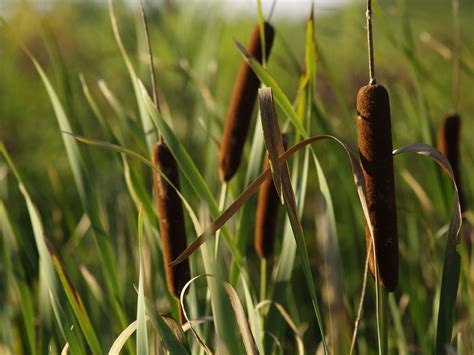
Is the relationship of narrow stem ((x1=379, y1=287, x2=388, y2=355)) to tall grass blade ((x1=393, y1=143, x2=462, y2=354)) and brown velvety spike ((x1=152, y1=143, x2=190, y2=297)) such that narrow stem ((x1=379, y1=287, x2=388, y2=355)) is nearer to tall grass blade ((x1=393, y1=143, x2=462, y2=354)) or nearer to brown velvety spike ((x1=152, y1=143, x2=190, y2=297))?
tall grass blade ((x1=393, y1=143, x2=462, y2=354))

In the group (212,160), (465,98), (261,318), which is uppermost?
(212,160)

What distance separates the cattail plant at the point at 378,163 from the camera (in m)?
0.77

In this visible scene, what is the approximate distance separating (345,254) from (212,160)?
3.39 feet

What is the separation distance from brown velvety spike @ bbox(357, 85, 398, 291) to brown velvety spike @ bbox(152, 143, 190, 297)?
10.5 inches

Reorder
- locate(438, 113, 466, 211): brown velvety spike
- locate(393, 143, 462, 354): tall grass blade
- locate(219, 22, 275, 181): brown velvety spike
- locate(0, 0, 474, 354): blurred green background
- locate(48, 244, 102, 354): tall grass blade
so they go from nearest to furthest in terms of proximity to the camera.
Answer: locate(393, 143, 462, 354): tall grass blade, locate(48, 244, 102, 354): tall grass blade, locate(219, 22, 275, 181): brown velvety spike, locate(438, 113, 466, 211): brown velvety spike, locate(0, 0, 474, 354): blurred green background

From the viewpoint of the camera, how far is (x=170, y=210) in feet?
3.11

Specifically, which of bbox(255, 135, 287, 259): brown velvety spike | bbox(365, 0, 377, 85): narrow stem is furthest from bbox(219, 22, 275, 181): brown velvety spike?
bbox(365, 0, 377, 85): narrow stem

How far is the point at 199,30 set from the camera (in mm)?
3520

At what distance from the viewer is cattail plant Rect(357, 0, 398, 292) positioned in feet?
2.52

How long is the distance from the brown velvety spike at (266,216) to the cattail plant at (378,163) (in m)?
0.34

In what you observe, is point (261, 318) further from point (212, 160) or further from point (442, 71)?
point (442, 71)

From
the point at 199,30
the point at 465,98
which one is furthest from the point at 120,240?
the point at 465,98

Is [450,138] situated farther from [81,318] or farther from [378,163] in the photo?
[81,318]

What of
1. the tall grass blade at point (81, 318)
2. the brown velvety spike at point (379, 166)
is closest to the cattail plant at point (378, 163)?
the brown velvety spike at point (379, 166)
